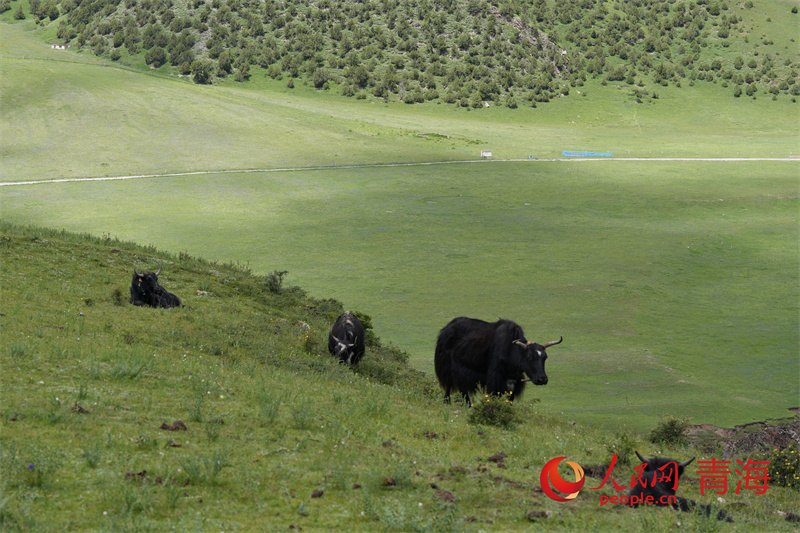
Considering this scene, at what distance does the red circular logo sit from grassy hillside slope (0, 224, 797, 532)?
159mm

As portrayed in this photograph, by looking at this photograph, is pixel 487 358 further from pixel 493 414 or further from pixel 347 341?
pixel 347 341

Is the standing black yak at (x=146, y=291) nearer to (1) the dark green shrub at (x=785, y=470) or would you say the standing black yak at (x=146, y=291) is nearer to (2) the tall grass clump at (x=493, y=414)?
(2) the tall grass clump at (x=493, y=414)

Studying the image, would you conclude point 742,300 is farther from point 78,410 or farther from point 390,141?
point 390,141

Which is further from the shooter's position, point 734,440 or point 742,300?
point 742,300

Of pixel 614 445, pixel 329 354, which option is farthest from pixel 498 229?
pixel 614 445

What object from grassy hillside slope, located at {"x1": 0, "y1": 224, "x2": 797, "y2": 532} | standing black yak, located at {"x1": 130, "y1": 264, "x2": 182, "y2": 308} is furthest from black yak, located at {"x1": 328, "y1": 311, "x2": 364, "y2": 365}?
standing black yak, located at {"x1": 130, "y1": 264, "x2": 182, "y2": 308}

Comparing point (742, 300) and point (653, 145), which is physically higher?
point (653, 145)

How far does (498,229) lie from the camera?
5878cm

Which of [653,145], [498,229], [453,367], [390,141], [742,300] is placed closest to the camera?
[453,367]

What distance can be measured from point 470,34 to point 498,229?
93.6m

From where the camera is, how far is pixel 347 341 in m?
22.5

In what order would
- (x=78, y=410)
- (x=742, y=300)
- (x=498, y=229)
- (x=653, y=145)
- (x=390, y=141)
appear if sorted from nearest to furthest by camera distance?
(x=78, y=410)
(x=742, y=300)
(x=498, y=229)
(x=390, y=141)
(x=653, y=145)

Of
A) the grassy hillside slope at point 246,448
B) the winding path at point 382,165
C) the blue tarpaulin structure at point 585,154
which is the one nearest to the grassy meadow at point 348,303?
the grassy hillside slope at point 246,448

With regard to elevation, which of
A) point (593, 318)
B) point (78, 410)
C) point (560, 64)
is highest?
point (560, 64)
